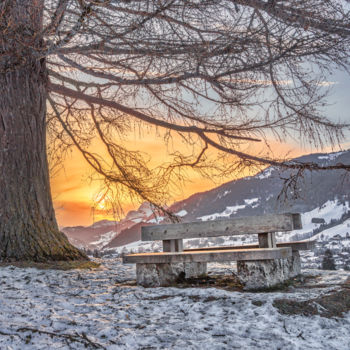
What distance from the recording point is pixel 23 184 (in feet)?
21.4

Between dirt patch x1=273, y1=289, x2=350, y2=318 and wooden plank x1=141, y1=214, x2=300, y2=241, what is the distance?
40.0 inches

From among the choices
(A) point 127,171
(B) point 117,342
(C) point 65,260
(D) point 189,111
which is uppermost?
(D) point 189,111

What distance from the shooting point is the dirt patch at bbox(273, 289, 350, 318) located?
329cm

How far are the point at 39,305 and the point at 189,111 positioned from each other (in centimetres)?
575

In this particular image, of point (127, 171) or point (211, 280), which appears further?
point (127, 171)

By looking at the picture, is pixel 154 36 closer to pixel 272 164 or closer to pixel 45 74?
pixel 45 74

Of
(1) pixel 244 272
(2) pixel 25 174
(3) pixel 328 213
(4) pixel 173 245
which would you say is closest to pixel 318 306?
(1) pixel 244 272

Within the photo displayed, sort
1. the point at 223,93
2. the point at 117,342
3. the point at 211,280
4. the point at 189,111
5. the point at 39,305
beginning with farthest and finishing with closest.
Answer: the point at 189,111
the point at 223,93
the point at 211,280
the point at 39,305
the point at 117,342

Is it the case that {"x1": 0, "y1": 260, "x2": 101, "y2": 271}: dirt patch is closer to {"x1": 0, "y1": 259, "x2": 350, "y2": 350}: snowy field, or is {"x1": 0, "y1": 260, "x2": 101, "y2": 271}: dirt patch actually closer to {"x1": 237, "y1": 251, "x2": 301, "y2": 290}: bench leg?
{"x1": 0, "y1": 259, "x2": 350, "y2": 350}: snowy field

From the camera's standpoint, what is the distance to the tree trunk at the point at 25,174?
6.25 meters

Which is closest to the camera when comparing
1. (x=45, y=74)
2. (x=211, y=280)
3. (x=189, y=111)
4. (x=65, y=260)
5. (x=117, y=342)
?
(x=117, y=342)

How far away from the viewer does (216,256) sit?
4.32 m

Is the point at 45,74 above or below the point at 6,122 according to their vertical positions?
above

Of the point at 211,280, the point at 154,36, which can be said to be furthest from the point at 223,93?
the point at 211,280
